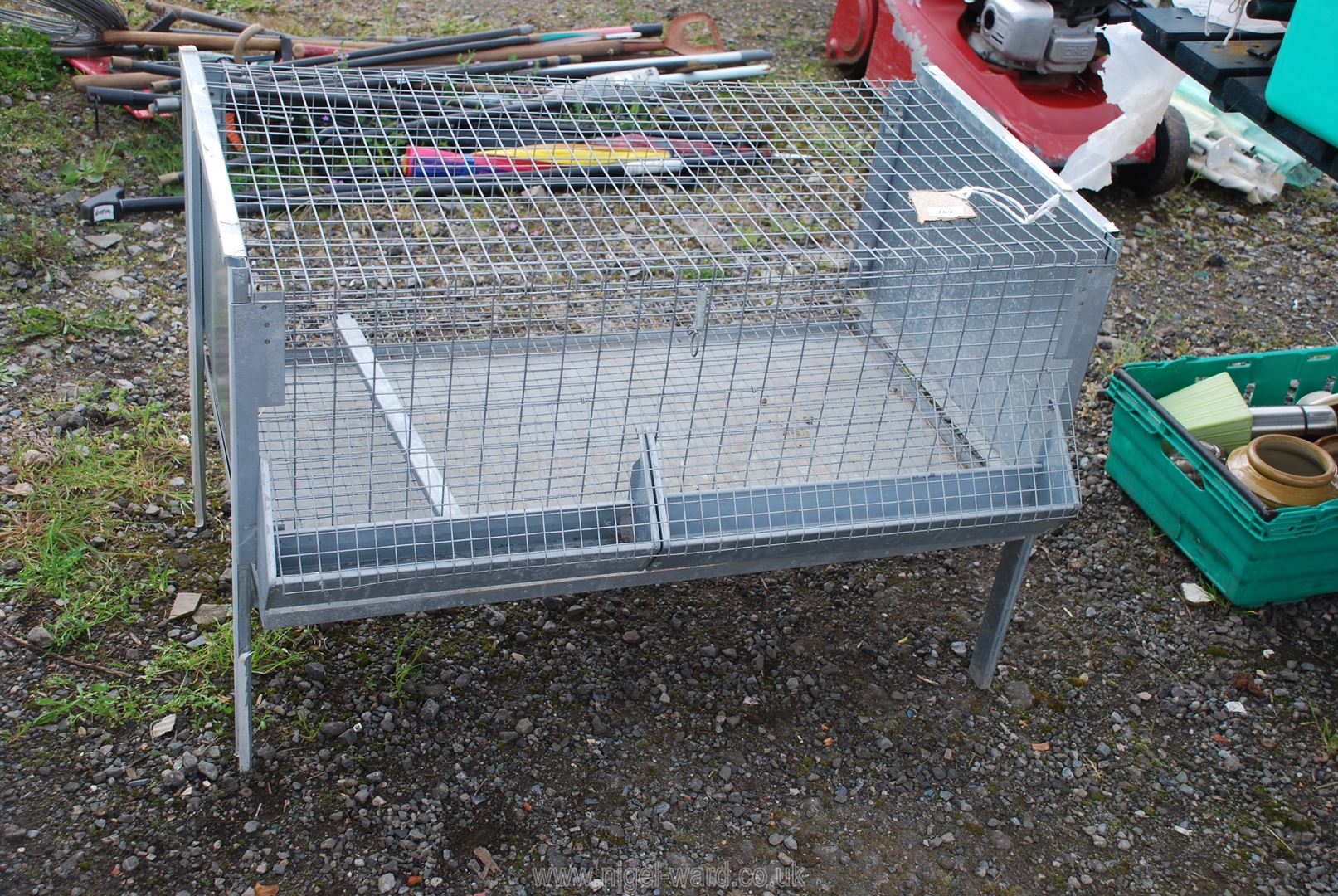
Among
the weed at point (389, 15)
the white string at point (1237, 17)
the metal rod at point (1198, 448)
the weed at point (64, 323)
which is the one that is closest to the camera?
the white string at point (1237, 17)

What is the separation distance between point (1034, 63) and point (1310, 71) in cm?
300

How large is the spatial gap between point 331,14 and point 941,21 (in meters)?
3.43

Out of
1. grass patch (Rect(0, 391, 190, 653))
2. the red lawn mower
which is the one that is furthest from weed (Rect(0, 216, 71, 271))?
the red lawn mower

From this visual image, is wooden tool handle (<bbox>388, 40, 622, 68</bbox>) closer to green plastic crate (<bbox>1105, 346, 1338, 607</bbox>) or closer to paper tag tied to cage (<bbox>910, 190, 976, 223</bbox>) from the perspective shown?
green plastic crate (<bbox>1105, 346, 1338, 607</bbox>)

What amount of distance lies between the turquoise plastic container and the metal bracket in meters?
2.00

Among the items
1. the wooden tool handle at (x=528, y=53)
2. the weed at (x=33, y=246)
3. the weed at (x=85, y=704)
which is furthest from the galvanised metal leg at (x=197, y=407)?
the wooden tool handle at (x=528, y=53)

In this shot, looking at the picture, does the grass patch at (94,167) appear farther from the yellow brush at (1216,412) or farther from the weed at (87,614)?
the yellow brush at (1216,412)

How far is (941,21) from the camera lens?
5.24 metres

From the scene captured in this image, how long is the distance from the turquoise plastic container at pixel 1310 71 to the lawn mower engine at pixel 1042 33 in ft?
9.15

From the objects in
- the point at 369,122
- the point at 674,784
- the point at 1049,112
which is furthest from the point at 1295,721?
the point at 369,122

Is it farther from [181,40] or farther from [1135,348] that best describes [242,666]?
[181,40]

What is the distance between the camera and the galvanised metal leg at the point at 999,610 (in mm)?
2691

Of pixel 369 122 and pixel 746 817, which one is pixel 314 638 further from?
pixel 369 122

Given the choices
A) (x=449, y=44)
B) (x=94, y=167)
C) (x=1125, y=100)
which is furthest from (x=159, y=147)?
(x=1125, y=100)
